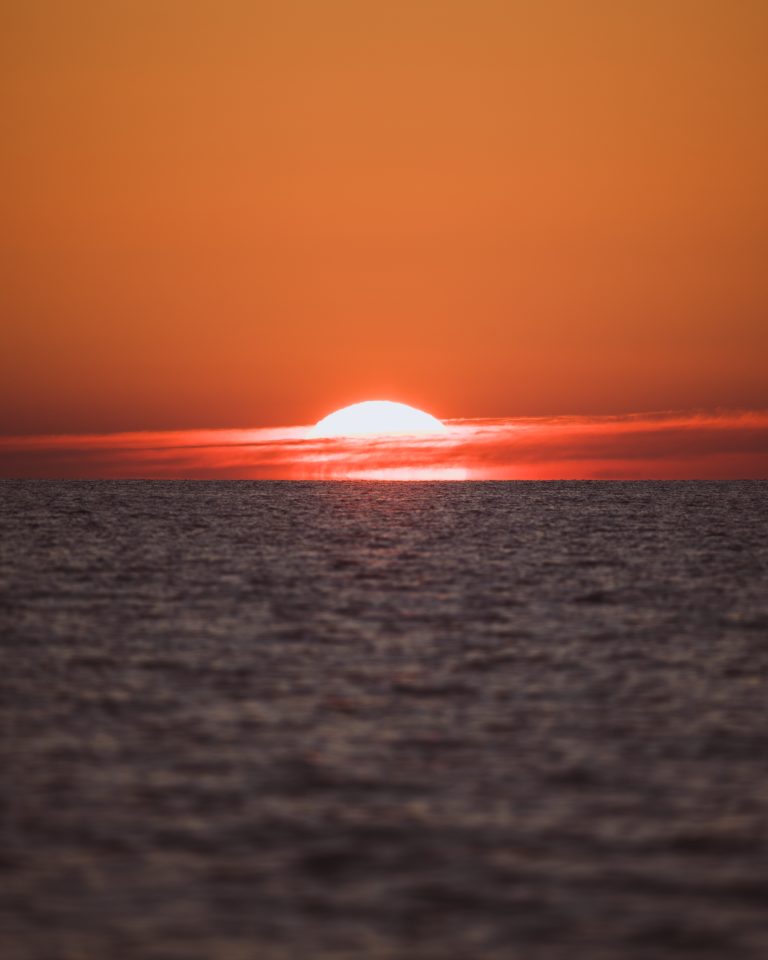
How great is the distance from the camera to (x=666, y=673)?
107 ft

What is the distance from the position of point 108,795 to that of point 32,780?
5.81 ft

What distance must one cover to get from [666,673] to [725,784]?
1120cm

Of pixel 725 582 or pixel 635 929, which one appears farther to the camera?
pixel 725 582

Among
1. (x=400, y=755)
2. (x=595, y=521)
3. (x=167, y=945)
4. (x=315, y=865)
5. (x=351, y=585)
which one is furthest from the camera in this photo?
(x=595, y=521)

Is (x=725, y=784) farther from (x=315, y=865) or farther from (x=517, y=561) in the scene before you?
(x=517, y=561)

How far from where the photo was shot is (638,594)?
52.6 m

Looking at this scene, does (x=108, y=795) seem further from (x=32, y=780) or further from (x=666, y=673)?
(x=666, y=673)

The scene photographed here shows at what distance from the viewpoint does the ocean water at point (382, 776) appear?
49.5ft

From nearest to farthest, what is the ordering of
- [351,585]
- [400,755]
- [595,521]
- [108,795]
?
[108,795], [400,755], [351,585], [595,521]

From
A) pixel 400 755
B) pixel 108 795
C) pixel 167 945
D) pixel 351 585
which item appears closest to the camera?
pixel 167 945

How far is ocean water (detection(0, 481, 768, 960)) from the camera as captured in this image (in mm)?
15094

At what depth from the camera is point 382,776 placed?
866 inches

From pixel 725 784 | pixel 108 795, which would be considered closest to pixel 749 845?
pixel 725 784

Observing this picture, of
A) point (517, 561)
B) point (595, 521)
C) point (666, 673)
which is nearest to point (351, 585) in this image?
point (517, 561)
